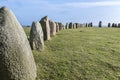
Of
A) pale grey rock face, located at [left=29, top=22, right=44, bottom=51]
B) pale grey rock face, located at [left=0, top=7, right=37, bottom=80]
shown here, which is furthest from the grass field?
pale grey rock face, located at [left=0, top=7, right=37, bottom=80]

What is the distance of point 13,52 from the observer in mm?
16812

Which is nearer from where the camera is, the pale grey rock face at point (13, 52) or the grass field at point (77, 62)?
the pale grey rock face at point (13, 52)

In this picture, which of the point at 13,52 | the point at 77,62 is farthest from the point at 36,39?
the point at 13,52

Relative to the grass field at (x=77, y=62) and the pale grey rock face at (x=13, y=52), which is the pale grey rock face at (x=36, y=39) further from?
the pale grey rock face at (x=13, y=52)

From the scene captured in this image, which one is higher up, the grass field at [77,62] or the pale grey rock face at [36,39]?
the pale grey rock face at [36,39]

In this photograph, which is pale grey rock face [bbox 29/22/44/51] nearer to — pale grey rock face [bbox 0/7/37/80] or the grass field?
the grass field

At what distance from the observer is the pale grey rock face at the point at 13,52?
651 inches

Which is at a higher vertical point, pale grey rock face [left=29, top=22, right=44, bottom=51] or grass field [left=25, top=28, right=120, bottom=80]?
pale grey rock face [left=29, top=22, right=44, bottom=51]

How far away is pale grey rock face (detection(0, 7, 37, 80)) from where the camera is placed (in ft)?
54.2

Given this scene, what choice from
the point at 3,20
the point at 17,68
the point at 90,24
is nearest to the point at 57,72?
the point at 17,68

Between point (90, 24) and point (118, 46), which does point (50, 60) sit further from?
point (90, 24)

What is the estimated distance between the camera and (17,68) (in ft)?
55.1

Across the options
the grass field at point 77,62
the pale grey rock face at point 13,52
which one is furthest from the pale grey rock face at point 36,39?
the pale grey rock face at point 13,52

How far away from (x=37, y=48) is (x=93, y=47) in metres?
5.19
